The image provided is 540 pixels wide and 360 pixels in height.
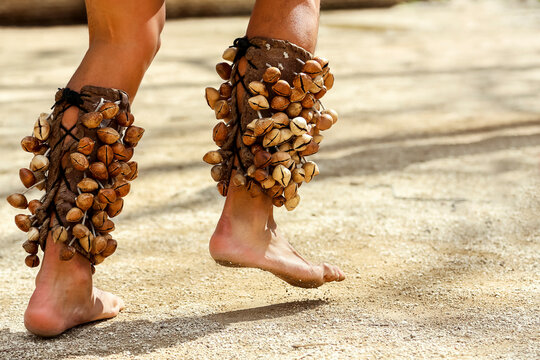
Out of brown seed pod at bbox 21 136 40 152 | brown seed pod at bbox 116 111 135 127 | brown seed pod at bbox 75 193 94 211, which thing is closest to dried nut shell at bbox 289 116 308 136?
brown seed pod at bbox 116 111 135 127

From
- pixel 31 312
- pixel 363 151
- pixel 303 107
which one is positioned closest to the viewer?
pixel 31 312

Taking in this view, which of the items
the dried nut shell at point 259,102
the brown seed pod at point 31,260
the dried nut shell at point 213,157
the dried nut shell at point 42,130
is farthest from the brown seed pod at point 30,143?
the dried nut shell at point 259,102

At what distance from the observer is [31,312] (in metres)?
1.58

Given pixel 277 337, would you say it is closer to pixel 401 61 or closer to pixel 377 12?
pixel 401 61

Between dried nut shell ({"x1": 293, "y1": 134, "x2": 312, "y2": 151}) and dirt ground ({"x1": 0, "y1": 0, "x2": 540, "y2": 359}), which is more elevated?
dried nut shell ({"x1": 293, "y1": 134, "x2": 312, "y2": 151})

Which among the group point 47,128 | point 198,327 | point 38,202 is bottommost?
point 198,327

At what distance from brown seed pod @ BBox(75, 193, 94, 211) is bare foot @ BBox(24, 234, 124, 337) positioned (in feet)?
0.35

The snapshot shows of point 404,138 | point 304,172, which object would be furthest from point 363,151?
point 304,172

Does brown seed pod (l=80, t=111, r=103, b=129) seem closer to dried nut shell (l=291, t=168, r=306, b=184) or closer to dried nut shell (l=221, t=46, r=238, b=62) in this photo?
dried nut shell (l=221, t=46, r=238, b=62)

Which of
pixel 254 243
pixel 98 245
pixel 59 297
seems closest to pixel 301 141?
pixel 254 243

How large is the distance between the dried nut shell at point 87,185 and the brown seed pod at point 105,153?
0.05 m

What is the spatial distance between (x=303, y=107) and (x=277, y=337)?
20.4 inches

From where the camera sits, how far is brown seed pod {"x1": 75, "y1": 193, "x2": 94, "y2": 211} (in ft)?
5.19

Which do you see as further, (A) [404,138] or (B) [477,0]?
(B) [477,0]
